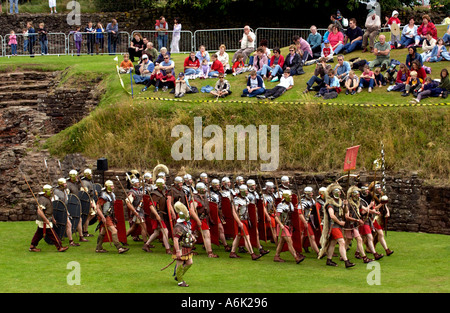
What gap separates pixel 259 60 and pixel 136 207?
929 centimetres

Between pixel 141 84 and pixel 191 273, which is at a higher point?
pixel 141 84

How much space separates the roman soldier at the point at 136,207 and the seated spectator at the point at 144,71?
8045 mm

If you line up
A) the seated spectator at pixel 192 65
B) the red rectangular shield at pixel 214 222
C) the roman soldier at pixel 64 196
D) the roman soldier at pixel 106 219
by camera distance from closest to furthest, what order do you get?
1. the roman soldier at pixel 106 219
2. the red rectangular shield at pixel 214 222
3. the roman soldier at pixel 64 196
4. the seated spectator at pixel 192 65

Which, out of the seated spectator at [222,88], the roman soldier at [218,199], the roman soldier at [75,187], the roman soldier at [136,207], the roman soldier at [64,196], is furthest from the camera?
the seated spectator at [222,88]

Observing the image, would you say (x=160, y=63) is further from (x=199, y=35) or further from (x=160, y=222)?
(x=160, y=222)

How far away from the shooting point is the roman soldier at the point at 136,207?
16847 millimetres

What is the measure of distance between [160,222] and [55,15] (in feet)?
68.8

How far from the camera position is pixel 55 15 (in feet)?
113

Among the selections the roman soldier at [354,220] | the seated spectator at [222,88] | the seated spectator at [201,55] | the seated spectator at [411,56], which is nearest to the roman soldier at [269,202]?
the roman soldier at [354,220]

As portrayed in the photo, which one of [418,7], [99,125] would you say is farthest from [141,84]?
[418,7]

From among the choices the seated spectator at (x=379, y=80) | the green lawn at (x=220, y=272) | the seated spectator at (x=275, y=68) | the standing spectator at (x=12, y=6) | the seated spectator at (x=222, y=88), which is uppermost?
the standing spectator at (x=12, y=6)

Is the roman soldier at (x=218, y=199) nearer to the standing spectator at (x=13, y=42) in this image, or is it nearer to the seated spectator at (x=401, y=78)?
the seated spectator at (x=401, y=78)

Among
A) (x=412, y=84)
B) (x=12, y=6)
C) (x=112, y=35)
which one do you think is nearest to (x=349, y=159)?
(x=412, y=84)

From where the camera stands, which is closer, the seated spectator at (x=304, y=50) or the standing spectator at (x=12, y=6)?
the seated spectator at (x=304, y=50)
